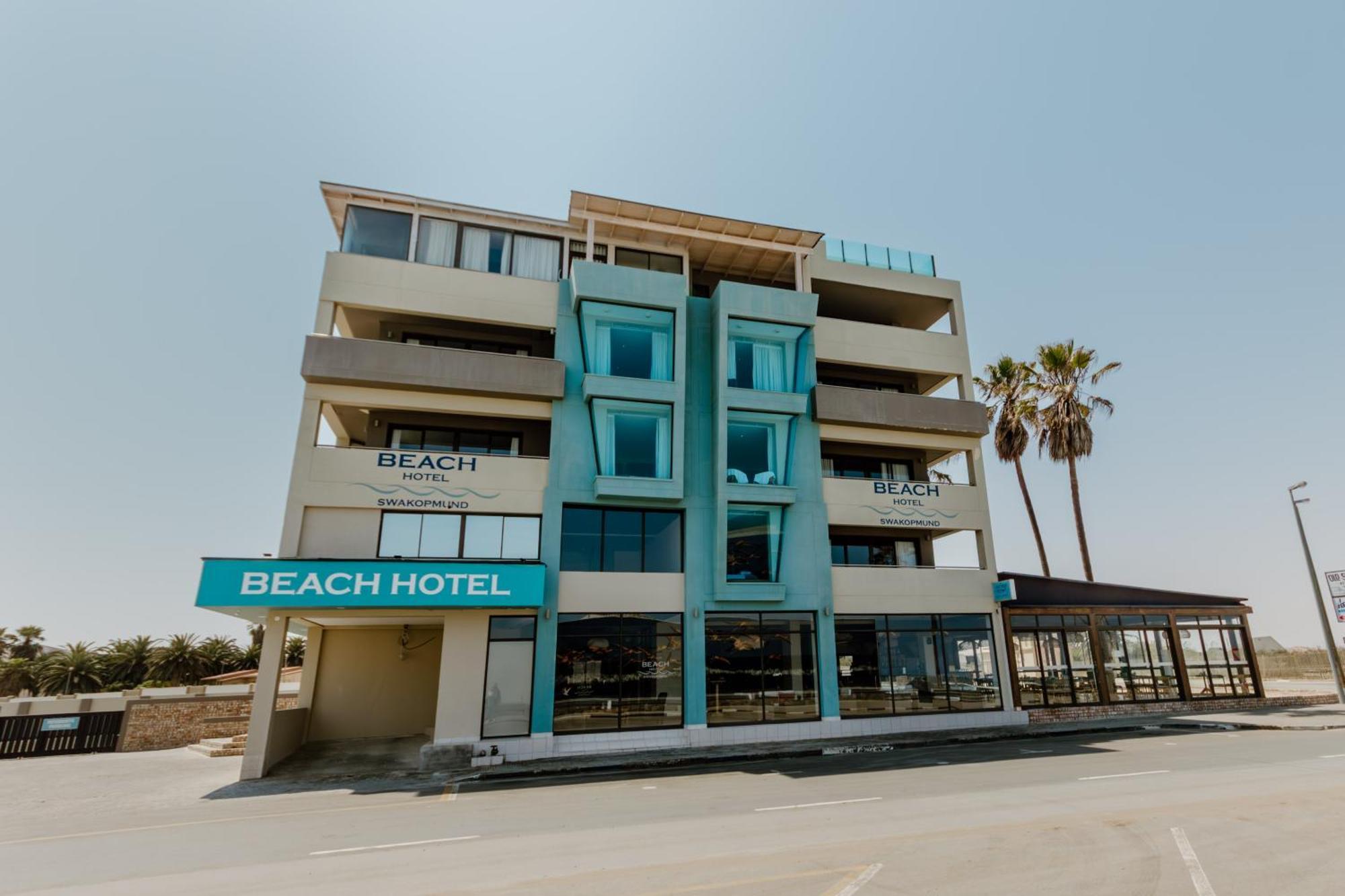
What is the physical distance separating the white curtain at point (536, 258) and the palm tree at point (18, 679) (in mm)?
46004

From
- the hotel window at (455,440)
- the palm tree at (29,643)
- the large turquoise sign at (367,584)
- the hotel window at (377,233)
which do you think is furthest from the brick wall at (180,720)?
the palm tree at (29,643)

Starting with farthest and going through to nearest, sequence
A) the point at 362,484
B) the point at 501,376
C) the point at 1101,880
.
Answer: the point at 501,376 → the point at 362,484 → the point at 1101,880

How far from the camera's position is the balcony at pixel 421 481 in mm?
18969

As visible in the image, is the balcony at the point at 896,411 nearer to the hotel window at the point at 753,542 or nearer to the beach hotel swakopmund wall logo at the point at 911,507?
the beach hotel swakopmund wall logo at the point at 911,507

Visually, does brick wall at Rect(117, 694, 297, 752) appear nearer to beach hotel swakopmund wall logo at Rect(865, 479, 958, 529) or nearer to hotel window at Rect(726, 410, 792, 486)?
hotel window at Rect(726, 410, 792, 486)

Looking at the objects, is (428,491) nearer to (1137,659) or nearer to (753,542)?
(753,542)

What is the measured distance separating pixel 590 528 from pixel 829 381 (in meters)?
11.7

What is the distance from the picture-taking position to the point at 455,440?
21.5 m

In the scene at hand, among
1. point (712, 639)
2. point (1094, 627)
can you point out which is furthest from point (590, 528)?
point (1094, 627)

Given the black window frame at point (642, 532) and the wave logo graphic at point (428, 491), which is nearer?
the wave logo graphic at point (428, 491)

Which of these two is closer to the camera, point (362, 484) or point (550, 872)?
point (550, 872)

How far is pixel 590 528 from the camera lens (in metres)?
20.7

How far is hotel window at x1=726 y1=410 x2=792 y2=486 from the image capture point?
885 inches

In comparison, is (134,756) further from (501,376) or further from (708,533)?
(708,533)
